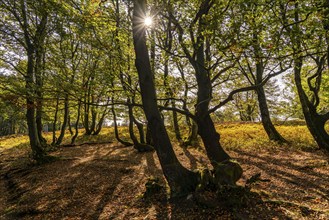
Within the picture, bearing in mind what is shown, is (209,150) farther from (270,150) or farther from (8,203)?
(8,203)

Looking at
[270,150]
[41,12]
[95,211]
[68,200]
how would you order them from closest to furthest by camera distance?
[95,211] < [68,200] < [41,12] < [270,150]

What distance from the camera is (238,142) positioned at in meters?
17.0

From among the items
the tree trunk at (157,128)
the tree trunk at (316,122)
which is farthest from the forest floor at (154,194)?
the tree trunk at (316,122)

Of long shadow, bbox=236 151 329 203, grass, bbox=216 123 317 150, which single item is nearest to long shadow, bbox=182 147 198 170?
Answer: long shadow, bbox=236 151 329 203

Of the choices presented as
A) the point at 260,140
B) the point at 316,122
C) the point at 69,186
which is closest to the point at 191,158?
the point at 260,140

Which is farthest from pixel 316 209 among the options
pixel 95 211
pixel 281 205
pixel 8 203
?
pixel 8 203

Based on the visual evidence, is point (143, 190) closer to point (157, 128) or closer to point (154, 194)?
point (154, 194)

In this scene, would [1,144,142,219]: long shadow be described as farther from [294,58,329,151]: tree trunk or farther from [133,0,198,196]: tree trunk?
[294,58,329,151]: tree trunk

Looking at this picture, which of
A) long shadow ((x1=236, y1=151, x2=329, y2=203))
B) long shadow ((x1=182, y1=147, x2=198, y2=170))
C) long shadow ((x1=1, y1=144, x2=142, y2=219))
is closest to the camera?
long shadow ((x1=236, y1=151, x2=329, y2=203))

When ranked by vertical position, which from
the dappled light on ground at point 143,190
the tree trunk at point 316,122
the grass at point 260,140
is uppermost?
the tree trunk at point 316,122

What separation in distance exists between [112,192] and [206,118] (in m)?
4.75

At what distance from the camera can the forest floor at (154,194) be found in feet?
20.8

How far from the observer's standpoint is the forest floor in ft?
20.8

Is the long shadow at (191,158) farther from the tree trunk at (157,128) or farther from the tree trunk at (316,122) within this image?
the tree trunk at (316,122)
